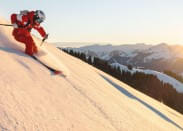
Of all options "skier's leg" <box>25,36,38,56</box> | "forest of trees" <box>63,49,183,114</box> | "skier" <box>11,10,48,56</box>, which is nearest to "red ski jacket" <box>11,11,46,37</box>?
"skier" <box>11,10,48,56</box>

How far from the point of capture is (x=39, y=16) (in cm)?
802

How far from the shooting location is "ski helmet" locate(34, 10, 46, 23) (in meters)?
7.97

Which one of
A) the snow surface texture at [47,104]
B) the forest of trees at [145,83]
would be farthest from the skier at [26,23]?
the forest of trees at [145,83]

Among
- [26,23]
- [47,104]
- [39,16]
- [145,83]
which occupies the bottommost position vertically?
[145,83]

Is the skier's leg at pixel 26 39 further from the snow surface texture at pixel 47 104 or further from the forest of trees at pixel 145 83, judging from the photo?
the forest of trees at pixel 145 83

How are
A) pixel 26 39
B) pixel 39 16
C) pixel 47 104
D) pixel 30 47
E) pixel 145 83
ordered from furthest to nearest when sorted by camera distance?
pixel 145 83 → pixel 39 16 → pixel 26 39 → pixel 30 47 → pixel 47 104

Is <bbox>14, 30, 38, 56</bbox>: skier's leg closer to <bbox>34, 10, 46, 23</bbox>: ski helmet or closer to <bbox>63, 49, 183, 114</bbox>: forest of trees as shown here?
<bbox>34, 10, 46, 23</bbox>: ski helmet

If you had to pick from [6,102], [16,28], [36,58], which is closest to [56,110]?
[6,102]

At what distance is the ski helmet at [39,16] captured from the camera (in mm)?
7970

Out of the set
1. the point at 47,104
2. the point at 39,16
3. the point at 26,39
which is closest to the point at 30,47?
the point at 26,39

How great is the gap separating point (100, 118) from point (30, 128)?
2036 mm

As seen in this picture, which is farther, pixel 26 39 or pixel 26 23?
pixel 26 23

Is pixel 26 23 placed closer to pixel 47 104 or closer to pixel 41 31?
pixel 41 31

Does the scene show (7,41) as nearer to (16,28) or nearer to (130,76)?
(16,28)
